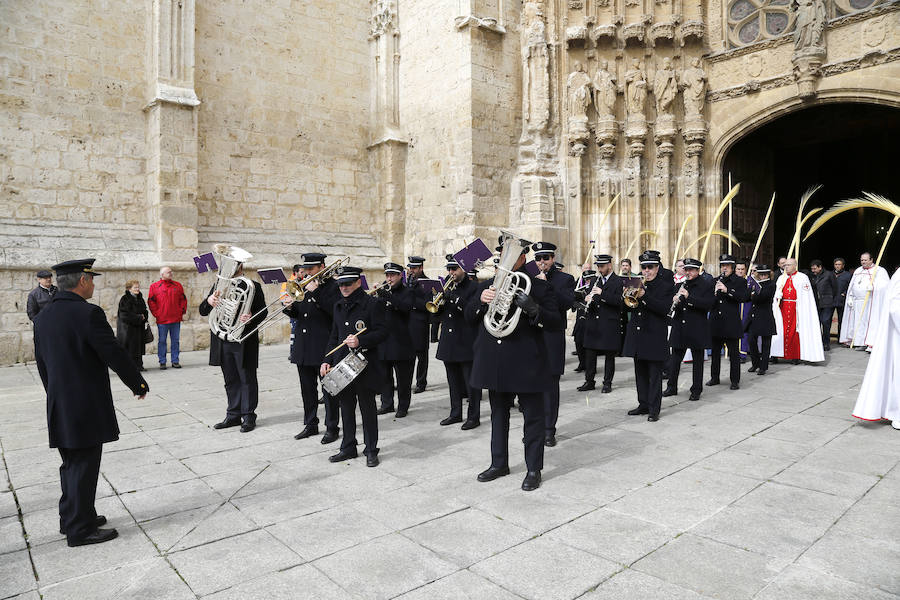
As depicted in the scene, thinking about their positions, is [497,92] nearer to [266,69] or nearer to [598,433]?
[266,69]

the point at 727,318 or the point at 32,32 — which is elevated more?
the point at 32,32

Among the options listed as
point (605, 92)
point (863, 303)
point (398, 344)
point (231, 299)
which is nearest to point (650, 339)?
point (398, 344)

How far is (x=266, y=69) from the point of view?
1377 centimetres

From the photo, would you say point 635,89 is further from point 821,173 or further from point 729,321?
point 821,173

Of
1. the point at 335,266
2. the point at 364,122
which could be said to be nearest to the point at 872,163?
the point at 364,122

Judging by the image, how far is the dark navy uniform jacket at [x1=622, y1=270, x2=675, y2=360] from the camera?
6520 mm

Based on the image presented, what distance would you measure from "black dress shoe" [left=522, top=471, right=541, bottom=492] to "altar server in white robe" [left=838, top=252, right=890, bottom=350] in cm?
950

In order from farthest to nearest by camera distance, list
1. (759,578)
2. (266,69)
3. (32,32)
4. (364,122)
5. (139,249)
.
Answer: (364,122) < (266,69) < (139,249) < (32,32) < (759,578)

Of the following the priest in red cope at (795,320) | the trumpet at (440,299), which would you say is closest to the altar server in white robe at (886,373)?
the priest in red cope at (795,320)

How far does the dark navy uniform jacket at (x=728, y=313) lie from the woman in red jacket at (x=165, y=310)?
8630 millimetres

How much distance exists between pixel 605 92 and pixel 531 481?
37.7 ft

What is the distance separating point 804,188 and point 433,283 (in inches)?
648

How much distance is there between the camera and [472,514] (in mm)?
3850

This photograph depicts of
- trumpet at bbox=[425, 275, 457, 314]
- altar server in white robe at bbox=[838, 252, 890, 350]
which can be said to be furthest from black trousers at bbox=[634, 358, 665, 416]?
altar server in white robe at bbox=[838, 252, 890, 350]
